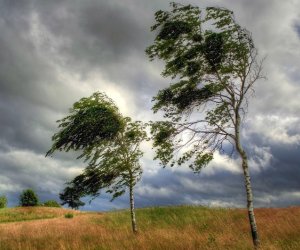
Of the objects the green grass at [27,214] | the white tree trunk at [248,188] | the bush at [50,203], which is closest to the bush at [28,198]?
the green grass at [27,214]

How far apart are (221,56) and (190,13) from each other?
2.17 meters

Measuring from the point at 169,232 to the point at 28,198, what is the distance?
3575cm

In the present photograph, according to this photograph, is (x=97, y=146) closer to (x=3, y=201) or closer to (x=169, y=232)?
(x=169, y=232)

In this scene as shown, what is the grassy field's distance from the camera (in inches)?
499

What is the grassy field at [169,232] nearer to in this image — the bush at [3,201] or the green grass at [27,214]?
the green grass at [27,214]

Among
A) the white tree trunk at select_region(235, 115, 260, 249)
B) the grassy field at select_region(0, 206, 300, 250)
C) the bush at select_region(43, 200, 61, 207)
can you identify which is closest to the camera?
the white tree trunk at select_region(235, 115, 260, 249)

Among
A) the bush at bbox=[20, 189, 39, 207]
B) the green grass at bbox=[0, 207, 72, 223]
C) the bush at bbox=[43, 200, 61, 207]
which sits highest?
the bush at bbox=[43, 200, 61, 207]

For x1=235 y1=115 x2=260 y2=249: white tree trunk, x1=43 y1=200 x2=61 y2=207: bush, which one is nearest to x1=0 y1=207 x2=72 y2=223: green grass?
x1=43 y1=200 x2=61 y2=207: bush

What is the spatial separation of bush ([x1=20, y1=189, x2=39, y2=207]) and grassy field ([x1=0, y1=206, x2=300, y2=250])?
2172 cm

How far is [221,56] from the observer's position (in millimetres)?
13742

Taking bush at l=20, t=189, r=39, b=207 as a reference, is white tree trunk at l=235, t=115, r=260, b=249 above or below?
below

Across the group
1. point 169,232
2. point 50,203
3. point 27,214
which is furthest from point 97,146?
point 50,203

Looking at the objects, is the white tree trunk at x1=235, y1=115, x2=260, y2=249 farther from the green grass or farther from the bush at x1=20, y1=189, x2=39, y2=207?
the bush at x1=20, y1=189, x2=39, y2=207

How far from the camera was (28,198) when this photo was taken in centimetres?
4641
